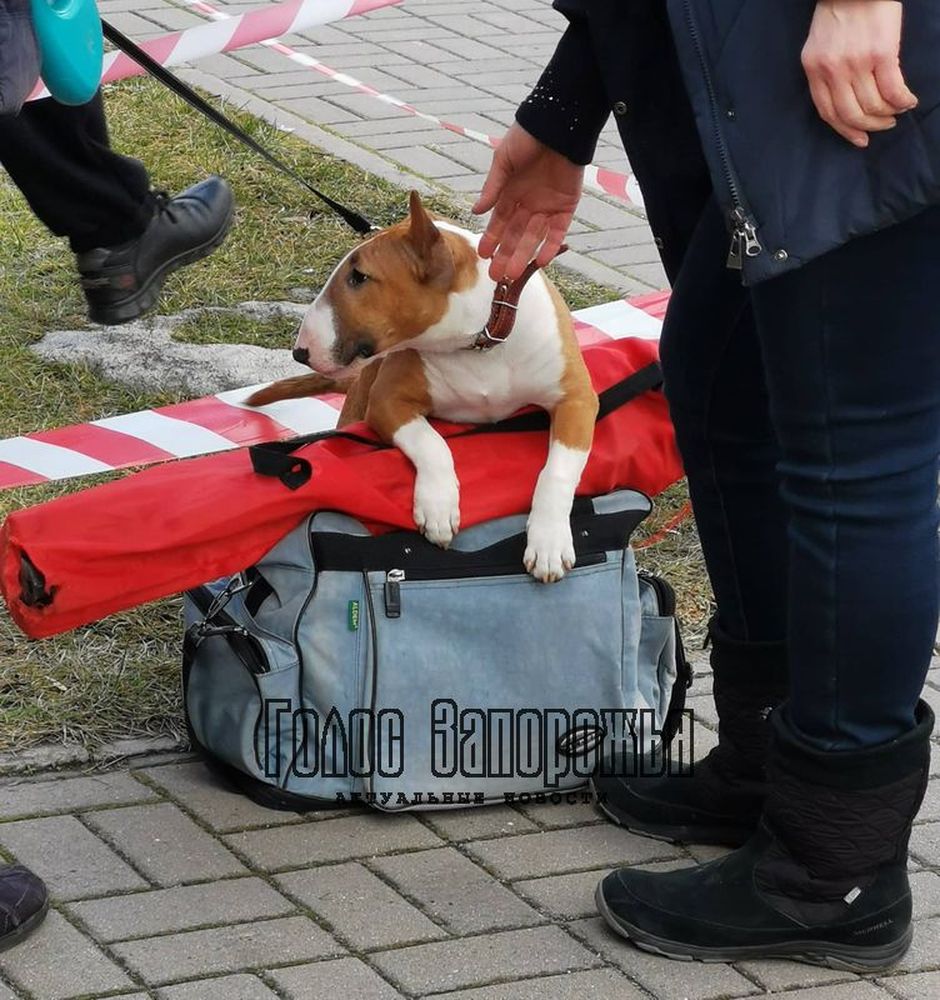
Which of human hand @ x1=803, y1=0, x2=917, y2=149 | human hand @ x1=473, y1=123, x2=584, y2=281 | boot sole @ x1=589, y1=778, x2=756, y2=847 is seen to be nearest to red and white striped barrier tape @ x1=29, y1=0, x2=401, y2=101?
human hand @ x1=473, y1=123, x2=584, y2=281

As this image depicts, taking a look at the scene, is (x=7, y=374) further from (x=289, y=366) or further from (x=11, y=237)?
(x=11, y=237)

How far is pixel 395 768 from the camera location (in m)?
2.92

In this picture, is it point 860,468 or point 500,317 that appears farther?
point 500,317

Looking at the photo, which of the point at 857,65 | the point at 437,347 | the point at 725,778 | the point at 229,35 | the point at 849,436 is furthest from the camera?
the point at 229,35

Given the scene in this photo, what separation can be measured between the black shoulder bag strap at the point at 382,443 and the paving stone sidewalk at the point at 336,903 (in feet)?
1.94

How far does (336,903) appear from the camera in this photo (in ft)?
8.84

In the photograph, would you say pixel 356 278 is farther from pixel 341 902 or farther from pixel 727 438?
pixel 341 902

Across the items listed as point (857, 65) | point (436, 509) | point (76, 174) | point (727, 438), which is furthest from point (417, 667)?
A: point (76, 174)

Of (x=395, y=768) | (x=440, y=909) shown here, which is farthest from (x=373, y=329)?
(x=440, y=909)

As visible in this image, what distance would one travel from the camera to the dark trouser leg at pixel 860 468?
2.18m

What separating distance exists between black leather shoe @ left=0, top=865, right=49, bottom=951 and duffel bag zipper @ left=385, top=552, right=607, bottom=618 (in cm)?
70

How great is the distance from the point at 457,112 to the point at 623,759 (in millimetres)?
4507

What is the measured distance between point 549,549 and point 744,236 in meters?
0.90

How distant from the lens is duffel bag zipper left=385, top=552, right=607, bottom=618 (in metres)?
2.87
